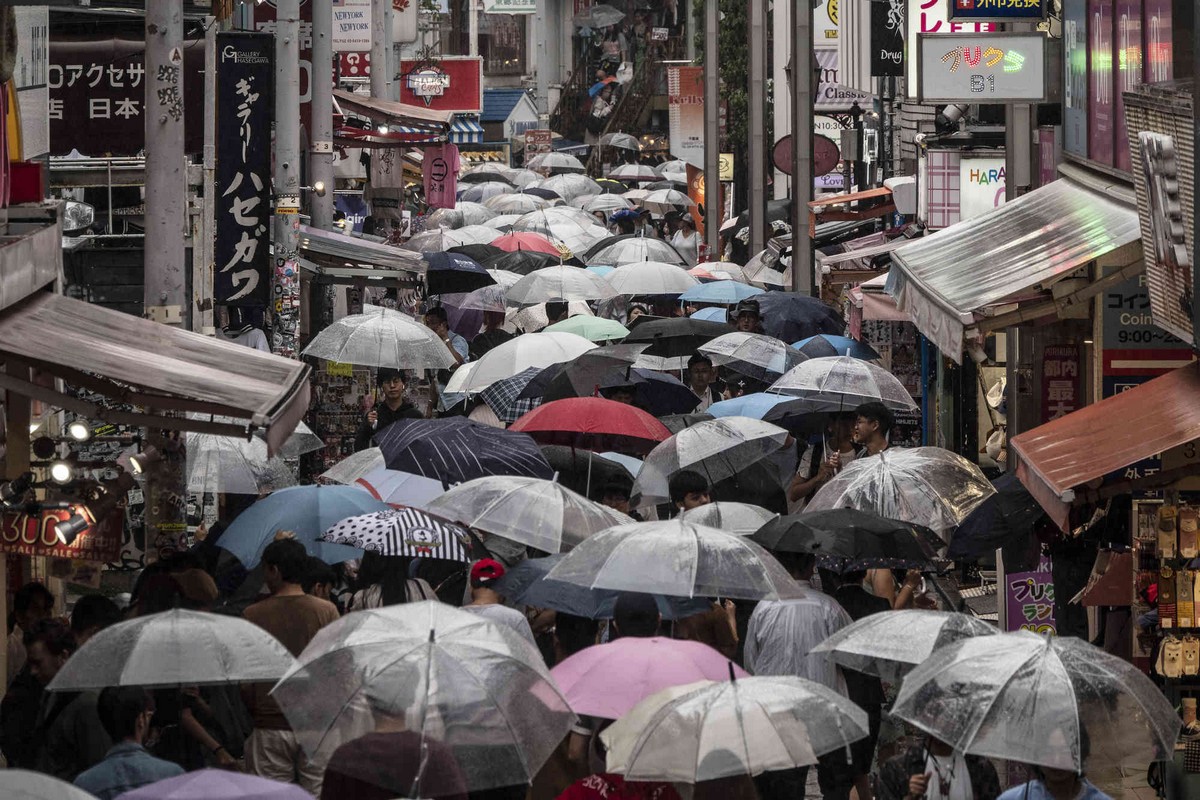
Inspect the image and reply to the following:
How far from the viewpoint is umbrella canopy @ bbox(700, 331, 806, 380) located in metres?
14.8

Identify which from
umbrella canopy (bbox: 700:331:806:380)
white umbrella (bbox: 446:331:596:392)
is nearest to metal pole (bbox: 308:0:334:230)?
white umbrella (bbox: 446:331:596:392)

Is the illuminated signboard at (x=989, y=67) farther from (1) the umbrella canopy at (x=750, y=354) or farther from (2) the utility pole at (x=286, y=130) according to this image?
(2) the utility pole at (x=286, y=130)

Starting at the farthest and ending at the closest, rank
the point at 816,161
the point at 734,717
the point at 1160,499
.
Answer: the point at 816,161 → the point at 1160,499 → the point at 734,717

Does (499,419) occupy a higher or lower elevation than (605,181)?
lower

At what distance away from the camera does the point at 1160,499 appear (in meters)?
9.86

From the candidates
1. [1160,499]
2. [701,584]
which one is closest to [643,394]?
[1160,499]

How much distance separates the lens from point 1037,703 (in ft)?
20.9

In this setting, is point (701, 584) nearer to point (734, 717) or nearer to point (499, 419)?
point (734, 717)

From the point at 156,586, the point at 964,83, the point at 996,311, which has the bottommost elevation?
the point at 156,586

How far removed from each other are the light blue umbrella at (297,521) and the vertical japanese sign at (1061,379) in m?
→ 5.60

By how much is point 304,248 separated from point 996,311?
32.2 feet

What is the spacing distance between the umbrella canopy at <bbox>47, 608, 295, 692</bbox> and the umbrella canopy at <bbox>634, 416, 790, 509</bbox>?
15.0 ft

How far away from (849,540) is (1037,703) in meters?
2.59

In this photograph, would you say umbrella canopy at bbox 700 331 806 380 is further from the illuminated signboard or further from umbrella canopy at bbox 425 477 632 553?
umbrella canopy at bbox 425 477 632 553
